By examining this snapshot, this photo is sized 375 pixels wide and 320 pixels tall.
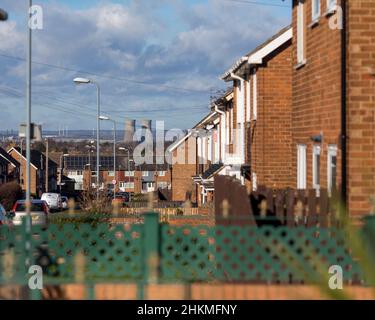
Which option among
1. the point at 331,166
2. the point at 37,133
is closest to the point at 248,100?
the point at 37,133

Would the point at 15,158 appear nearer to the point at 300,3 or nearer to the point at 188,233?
the point at 300,3

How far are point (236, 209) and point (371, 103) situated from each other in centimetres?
238

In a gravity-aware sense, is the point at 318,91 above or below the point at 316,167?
above

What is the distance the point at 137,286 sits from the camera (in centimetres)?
751

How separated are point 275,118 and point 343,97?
9270mm

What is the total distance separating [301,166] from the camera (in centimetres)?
1407

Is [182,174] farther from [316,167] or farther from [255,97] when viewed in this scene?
[316,167]

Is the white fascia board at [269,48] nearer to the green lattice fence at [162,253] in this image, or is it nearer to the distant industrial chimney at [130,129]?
the green lattice fence at [162,253]

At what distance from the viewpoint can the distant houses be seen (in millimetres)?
10102

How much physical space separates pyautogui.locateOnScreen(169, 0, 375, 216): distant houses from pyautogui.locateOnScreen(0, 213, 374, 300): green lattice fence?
105 centimetres

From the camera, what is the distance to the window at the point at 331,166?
11142mm

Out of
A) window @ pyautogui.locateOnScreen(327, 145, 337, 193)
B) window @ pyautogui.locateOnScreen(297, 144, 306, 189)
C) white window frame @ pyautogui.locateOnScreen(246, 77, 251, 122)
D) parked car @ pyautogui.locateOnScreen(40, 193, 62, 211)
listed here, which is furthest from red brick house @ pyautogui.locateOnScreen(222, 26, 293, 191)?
→ parked car @ pyautogui.locateOnScreen(40, 193, 62, 211)

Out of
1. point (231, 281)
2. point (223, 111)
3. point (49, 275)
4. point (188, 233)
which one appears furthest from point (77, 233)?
point (223, 111)

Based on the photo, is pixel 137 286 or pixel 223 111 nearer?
pixel 137 286
